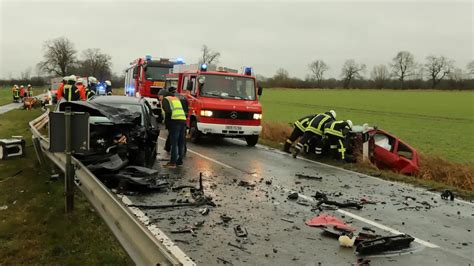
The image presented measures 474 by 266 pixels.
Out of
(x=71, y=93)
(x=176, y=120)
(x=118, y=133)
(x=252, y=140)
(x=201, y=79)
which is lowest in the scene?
(x=252, y=140)

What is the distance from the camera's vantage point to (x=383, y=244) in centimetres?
529

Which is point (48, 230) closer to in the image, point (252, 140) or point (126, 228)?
point (126, 228)

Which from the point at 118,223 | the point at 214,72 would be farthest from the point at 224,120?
the point at 118,223

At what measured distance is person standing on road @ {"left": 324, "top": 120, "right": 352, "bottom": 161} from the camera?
1233 cm

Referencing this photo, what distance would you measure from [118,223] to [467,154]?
16923 mm

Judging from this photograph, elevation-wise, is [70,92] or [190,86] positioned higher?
[190,86]

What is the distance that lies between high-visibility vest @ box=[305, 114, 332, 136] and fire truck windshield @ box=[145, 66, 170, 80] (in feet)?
34.7

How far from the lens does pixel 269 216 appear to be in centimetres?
659

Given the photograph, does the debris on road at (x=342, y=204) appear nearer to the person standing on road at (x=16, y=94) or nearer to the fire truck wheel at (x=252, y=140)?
the fire truck wheel at (x=252, y=140)

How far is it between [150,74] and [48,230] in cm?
1696

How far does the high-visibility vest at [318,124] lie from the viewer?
12852 mm

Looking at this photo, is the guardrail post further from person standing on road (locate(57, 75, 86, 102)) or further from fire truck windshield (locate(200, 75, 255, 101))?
fire truck windshield (locate(200, 75, 255, 101))

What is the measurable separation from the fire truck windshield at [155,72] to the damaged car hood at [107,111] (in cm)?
1273

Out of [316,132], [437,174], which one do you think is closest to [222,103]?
[316,132]
